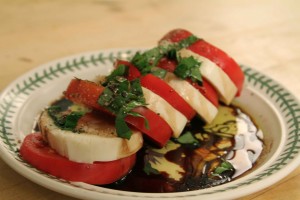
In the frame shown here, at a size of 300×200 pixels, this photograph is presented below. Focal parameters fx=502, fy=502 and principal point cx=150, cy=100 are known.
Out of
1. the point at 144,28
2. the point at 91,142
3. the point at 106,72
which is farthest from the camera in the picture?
the point at 144,28

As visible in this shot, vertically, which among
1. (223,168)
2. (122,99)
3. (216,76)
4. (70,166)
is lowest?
(70,166)

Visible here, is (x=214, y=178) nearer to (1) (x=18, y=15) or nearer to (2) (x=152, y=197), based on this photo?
(2) (x=152, y=197)

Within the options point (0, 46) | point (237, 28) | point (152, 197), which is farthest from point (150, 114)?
point (237, 28)

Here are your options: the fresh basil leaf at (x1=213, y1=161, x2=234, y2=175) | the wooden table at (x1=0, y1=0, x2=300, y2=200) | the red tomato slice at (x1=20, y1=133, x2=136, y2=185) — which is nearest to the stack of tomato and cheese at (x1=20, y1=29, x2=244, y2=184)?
the red tomato slice at (x1=20, y1=133, x2=136, y2=185)

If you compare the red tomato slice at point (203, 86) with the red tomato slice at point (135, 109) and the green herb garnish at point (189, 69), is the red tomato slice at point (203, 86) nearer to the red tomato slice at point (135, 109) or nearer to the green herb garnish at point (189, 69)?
the green herb garnish at point (189, 69)

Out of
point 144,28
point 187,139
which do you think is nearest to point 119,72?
point 187,139

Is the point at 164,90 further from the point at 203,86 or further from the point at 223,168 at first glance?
the point at 223,168

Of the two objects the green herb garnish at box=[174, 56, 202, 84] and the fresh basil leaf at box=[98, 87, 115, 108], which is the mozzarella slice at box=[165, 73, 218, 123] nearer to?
the green herb garnish at box=[174, 56, 202, 84]
